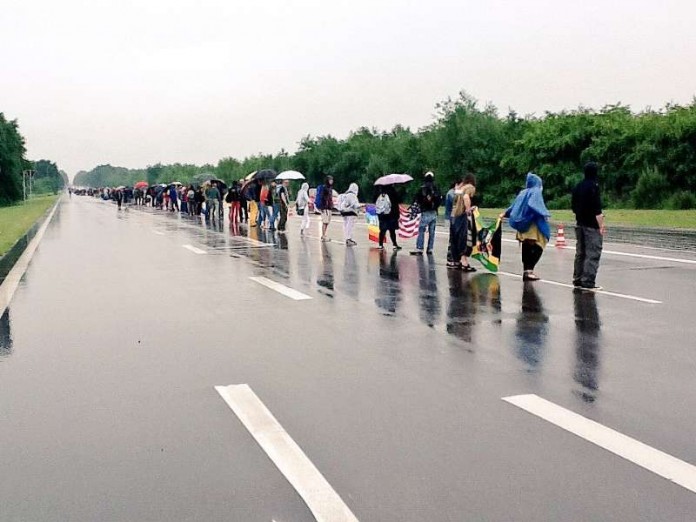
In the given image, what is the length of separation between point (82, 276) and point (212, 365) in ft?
27.2

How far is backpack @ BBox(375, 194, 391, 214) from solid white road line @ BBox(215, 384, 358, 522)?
12581mm

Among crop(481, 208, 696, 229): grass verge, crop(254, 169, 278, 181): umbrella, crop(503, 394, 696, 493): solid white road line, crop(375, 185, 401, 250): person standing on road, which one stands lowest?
crop(481, 208, 696, 229): grass verge

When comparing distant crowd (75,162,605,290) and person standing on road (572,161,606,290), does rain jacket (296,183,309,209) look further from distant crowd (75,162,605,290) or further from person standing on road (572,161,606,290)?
person standing on road (572,161,606,290)

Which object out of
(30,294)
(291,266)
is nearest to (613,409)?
(30,294)

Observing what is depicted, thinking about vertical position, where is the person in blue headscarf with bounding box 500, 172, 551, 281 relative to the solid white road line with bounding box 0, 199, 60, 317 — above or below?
above

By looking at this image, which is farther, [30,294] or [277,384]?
[30,294]

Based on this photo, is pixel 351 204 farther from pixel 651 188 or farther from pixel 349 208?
pixel 651 188

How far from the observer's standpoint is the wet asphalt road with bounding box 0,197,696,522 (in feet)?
14.0

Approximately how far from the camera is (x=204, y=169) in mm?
162000

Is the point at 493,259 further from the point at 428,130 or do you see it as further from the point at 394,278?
the point at 428,130

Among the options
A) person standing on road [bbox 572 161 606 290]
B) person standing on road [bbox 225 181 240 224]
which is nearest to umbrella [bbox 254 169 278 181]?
person standing on road [bbox 225 181 240 224]

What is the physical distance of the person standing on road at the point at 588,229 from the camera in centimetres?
1203

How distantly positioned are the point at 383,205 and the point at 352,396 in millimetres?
12950

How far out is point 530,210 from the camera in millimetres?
12727
